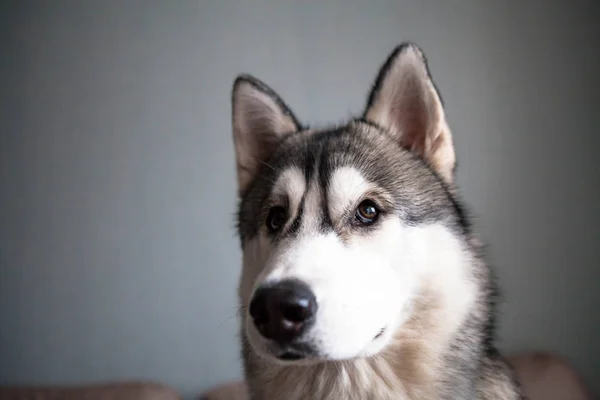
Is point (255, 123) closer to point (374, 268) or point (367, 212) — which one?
point (367, 212)

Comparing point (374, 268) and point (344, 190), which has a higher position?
point (344, 190)

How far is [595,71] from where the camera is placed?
8.59ft

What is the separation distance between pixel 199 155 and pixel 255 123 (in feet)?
3.98

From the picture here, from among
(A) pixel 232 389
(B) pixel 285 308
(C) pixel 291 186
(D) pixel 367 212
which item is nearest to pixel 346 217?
(D) pixel 367 212

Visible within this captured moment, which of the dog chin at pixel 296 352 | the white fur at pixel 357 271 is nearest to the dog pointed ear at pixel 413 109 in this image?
the white fur at pixel 357 271

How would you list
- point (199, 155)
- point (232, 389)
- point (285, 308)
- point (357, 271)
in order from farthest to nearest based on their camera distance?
1. point (199, 155)
2. point (232, 389)
3. point (357, 271)
4. point (285, 308)

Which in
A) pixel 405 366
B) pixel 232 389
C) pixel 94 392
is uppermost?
pixel 405 366

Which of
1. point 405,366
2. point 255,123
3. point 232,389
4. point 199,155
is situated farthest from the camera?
point 199,155

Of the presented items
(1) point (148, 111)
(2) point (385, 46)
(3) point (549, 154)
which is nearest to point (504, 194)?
(3) point (549, 154)

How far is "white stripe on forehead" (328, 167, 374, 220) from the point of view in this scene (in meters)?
1.12

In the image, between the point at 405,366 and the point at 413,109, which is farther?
the point at 413,109

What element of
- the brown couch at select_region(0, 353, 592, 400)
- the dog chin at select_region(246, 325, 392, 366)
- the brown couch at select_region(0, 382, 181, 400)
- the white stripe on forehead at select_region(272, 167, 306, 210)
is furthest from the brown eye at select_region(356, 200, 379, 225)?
the brown couch at select_region(0, 382, 181, 400)

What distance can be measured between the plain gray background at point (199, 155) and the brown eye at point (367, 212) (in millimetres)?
1512

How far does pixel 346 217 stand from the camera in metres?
1.11
